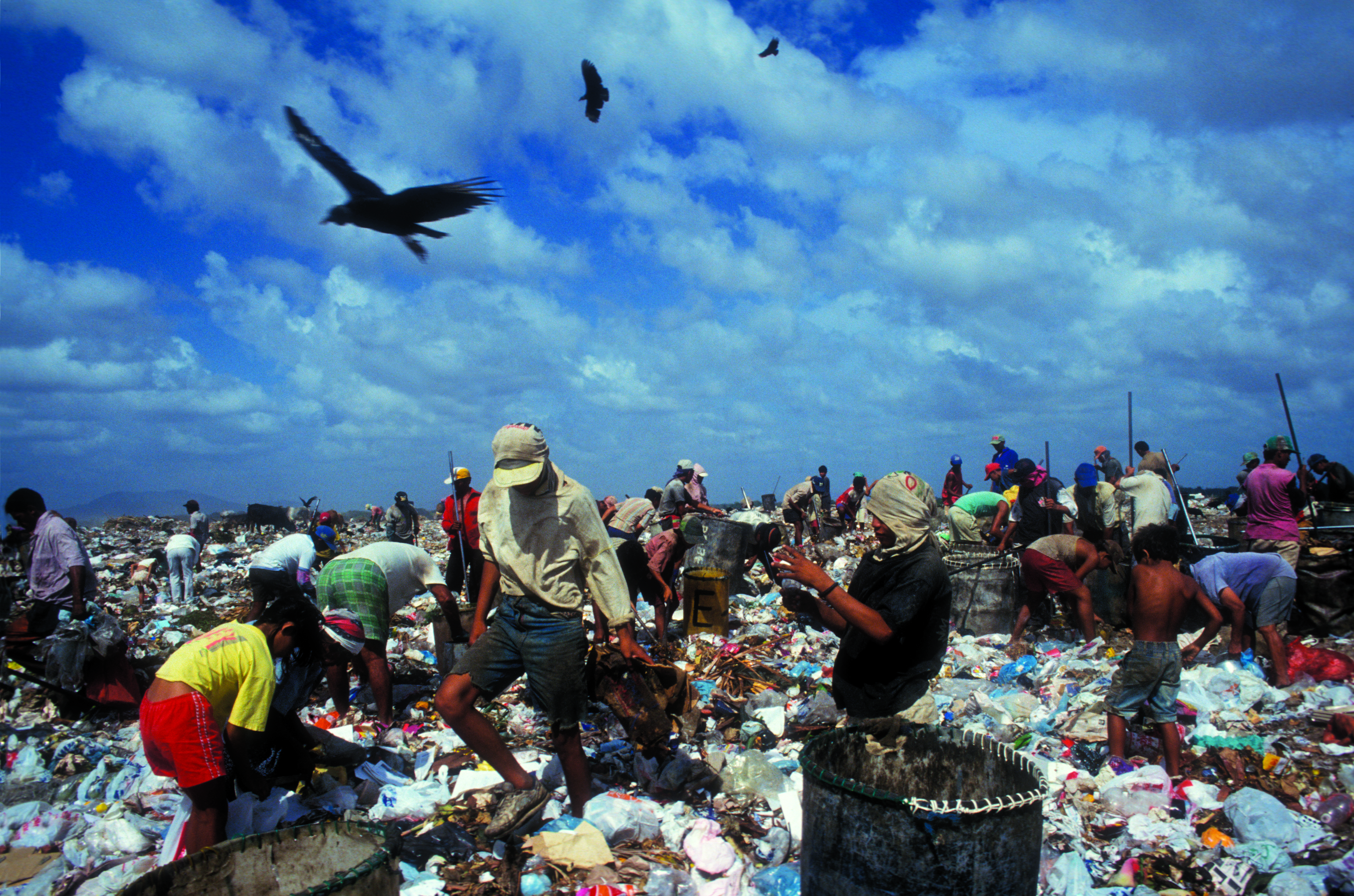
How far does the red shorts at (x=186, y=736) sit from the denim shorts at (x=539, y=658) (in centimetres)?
90

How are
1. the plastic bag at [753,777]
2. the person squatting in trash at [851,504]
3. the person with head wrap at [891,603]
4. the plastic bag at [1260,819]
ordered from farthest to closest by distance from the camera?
the person squatting in trash at [851,504]
the plastic bag at [753,777]
the plastic bag at [1260,819]
the person with head wrap at [891,603]

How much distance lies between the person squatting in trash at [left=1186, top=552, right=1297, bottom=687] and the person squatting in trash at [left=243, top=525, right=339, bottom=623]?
227 inches

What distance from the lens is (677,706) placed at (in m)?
3.82

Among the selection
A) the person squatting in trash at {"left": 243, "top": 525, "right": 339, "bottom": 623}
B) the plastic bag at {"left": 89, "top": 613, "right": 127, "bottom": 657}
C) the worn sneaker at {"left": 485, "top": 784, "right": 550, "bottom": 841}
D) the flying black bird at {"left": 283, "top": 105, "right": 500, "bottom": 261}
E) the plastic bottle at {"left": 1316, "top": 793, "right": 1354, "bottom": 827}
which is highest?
the flying black bird at {"left": 283, "top": 105, "right": 500, "bottom": 261}

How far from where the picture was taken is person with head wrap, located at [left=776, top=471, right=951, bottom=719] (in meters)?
2.67

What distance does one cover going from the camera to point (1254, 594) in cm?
539

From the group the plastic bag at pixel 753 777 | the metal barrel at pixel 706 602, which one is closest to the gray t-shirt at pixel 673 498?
the metal barrel at pixel 706 602

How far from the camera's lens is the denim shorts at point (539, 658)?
10.7ft

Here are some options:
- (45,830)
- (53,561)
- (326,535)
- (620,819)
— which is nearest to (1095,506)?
(620,819)

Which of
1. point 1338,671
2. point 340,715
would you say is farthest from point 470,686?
point 1338,671

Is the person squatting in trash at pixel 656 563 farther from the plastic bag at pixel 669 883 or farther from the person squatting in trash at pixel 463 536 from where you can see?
the plastic bag at pixel 669 883

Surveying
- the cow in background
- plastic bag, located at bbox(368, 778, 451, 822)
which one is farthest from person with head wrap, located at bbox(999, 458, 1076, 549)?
the cow in background

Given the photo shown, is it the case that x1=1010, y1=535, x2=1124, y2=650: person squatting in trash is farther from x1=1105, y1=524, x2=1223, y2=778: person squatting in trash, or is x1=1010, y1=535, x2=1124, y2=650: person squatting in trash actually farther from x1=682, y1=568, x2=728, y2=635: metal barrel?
x1=682, y1=568, x2=728, y2=635: metal barrel

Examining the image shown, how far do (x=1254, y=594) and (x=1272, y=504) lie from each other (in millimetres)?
1468
